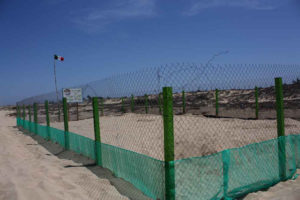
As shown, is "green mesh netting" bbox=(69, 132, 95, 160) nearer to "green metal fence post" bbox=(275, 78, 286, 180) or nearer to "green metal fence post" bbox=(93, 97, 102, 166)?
"green metal fence post" bbox=(93, 97, 102, 166)

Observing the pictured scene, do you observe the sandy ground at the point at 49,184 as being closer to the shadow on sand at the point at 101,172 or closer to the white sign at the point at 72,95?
the shadow on sand at the point at 101,172

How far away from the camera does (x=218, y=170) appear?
349cm

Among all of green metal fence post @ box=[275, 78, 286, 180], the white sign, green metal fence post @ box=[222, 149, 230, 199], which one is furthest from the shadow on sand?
the white sign

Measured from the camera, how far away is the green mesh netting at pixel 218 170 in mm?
3309

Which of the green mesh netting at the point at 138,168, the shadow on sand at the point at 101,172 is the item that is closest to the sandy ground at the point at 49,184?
the shadow on sand at the point at 101,172

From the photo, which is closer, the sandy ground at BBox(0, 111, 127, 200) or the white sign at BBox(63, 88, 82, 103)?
the sandy ground at BBox(0, 111, 127, 200)

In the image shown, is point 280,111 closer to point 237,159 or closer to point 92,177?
point 237,159

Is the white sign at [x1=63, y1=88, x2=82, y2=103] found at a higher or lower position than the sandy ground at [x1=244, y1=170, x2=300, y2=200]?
higher

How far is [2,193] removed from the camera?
3297mm

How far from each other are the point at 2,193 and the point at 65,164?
93.0 inches

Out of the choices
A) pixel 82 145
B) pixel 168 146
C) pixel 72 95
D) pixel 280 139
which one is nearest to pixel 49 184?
pixel 168 146

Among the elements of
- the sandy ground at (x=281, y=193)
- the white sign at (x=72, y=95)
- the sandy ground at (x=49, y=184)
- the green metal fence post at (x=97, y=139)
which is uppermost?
the white sign at (x=72, y=95)

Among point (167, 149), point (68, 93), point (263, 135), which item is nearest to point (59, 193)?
point (167, 149)

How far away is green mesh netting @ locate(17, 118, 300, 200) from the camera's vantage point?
10.9ft
